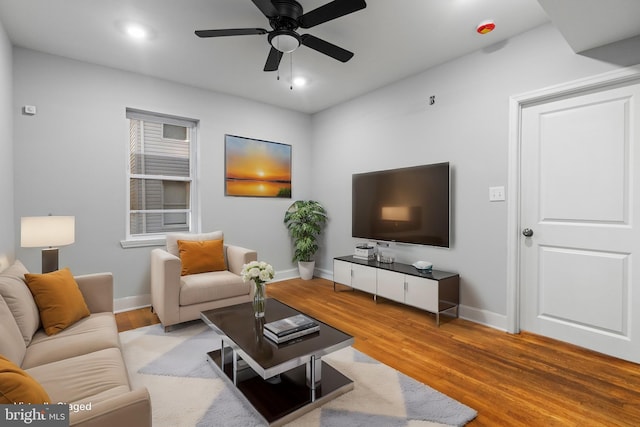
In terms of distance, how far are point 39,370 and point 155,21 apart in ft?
8.57

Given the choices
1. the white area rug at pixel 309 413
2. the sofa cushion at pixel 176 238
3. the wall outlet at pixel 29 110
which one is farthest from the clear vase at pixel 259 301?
the wall outlet at pixel 29 110

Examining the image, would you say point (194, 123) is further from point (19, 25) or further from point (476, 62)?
point (476, 62)

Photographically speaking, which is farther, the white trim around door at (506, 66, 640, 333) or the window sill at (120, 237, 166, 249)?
the window sill at (120, 237, 166, 249)

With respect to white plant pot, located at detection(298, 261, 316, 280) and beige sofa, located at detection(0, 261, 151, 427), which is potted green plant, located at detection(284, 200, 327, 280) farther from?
beige sofa, located at detection(0, 261, 151, 427)

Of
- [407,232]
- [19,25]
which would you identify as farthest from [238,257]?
[19,25]

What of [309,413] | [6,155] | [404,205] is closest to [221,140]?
[6,155]

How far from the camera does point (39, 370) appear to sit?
1.44 m

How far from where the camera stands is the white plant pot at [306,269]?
4.90 meters

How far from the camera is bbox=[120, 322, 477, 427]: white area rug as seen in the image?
5.49 ft

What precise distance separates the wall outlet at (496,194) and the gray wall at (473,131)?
41 millimetres

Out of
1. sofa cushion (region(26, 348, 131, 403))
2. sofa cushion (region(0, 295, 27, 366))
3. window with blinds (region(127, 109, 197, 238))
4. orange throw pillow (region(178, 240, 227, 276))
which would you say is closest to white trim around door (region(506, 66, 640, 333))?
orange throw pillow (region(178, 240, 227, 276))

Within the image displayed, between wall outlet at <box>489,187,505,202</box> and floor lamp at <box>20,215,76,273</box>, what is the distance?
382 cm

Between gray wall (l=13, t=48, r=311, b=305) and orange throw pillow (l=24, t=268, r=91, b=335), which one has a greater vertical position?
gray wall (l=13, t=48, r=311, b=305)

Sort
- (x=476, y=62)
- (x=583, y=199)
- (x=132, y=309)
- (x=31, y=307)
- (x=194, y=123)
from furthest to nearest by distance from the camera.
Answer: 1. (x=194, y=123)
2. (x=132, y=309)
3. (x=476, y=62)
4. (x=583, y=199)
5. (x=31, y=307)
